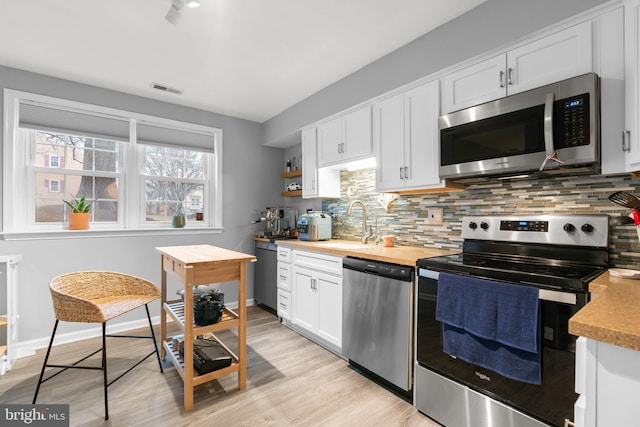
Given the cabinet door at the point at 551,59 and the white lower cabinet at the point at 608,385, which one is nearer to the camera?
the white lower cabinet at the point at 608,385

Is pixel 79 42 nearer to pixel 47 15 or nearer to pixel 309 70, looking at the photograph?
pixel 47 15

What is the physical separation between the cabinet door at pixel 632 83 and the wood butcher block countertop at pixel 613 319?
69 centimetres

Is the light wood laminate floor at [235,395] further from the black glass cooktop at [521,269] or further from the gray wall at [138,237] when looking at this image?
the black glass cooktop at [521,269]

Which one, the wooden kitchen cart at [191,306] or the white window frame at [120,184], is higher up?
the white window frame at [120,184]

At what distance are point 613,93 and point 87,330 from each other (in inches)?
177

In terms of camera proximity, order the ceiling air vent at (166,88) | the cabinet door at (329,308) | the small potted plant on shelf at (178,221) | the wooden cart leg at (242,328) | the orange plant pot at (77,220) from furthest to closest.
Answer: the small potted plant on shelf at (178,221), the ceiling air vent at (166,88), the orange plant pot at (77,220), the cabinet door at (329,308), the wooden cart leg at (242,328)

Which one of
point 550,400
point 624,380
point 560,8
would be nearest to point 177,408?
point 550,400

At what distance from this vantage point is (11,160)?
285 cm

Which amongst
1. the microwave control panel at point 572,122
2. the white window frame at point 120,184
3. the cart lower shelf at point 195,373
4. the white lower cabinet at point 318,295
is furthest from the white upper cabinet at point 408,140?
the white window frame at point 120,184

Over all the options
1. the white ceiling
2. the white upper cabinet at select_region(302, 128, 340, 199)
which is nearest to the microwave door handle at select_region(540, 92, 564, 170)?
the white ceiling

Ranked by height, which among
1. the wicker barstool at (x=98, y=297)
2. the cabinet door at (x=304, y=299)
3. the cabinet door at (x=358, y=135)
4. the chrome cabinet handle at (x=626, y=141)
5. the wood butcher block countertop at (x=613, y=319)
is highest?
the cabinet door at (x=358, y=135)

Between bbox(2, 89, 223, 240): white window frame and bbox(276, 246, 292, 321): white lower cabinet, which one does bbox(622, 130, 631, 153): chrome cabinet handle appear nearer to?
bbox(276, 246, 292, 321): white lower cabinet

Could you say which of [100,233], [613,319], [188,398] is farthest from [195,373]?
[613,319]

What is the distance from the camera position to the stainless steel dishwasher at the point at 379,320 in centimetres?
205
